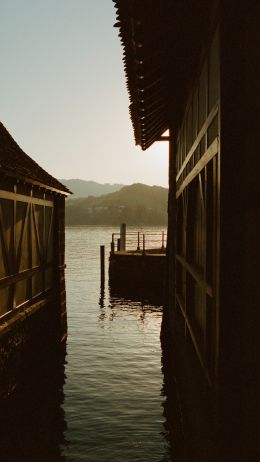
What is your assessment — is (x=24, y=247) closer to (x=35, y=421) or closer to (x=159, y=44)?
(x=35, y=421)

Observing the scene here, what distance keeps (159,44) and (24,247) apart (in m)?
7.00

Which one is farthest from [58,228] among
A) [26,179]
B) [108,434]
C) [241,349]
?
[241,349]

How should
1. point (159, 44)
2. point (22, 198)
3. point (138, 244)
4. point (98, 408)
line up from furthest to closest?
point (138, 244) < point (98, 408) < point (22, 198) < point (159, 44)

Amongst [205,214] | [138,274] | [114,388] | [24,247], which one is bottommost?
[114,388]

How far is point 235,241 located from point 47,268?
11.3 meters

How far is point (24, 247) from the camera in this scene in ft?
39.8

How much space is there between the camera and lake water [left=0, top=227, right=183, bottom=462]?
31.4ft

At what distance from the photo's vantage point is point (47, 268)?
15164 millimetres

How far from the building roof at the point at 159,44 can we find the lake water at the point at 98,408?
619 cm

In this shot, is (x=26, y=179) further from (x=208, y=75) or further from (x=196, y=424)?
(x=196, y=424)

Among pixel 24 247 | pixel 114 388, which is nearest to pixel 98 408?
pixel 114 388

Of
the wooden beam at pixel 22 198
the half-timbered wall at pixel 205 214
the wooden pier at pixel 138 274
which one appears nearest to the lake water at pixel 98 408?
the half-timbered wall at pixel 205 214

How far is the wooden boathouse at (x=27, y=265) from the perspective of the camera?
34.4 feet

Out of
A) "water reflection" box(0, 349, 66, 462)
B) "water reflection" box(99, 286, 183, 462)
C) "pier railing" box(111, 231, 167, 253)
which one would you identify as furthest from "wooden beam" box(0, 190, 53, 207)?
"pier railing" box(111, 231, 167, 253)
